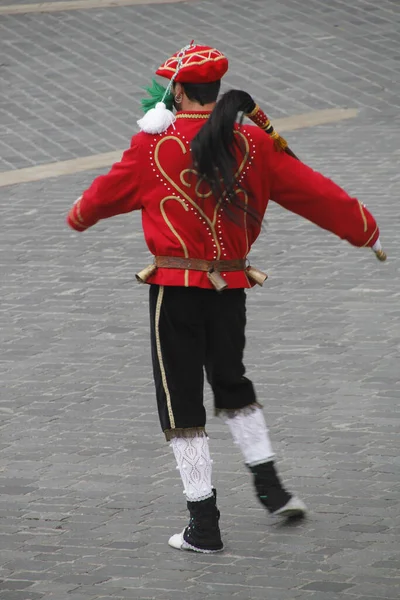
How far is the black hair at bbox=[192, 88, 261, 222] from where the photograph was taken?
181 inches

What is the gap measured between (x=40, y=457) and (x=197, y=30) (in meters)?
9.70

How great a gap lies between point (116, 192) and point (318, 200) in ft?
2.36

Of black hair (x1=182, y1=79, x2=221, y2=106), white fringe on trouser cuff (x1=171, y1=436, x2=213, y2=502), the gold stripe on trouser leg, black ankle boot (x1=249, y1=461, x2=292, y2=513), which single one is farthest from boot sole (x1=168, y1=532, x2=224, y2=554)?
black hair (x1=182, y1=79, x2=221, y2=106)

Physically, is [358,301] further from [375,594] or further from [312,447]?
[375,594]

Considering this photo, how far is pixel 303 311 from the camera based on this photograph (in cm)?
770

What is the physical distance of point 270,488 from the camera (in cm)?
506

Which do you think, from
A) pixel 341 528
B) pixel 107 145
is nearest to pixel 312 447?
pixel 341 528

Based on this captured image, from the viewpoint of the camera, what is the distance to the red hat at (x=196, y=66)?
466 centimetres

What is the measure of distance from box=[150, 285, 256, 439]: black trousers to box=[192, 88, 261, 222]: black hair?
387 mm

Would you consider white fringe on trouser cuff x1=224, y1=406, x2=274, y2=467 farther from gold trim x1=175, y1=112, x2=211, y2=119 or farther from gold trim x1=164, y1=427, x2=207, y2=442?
gold trim x1=175, y1=112, x2=211, y2=119

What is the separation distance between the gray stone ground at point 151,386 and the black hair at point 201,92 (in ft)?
5.21

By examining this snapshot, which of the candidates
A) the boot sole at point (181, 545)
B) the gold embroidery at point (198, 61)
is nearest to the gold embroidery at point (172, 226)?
the gold embroidery at point (198, 61)

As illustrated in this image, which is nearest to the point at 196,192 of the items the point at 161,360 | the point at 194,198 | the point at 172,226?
the point at 194,198

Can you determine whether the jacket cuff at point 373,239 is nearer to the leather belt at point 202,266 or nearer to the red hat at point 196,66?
the leather belt at point 202,266
